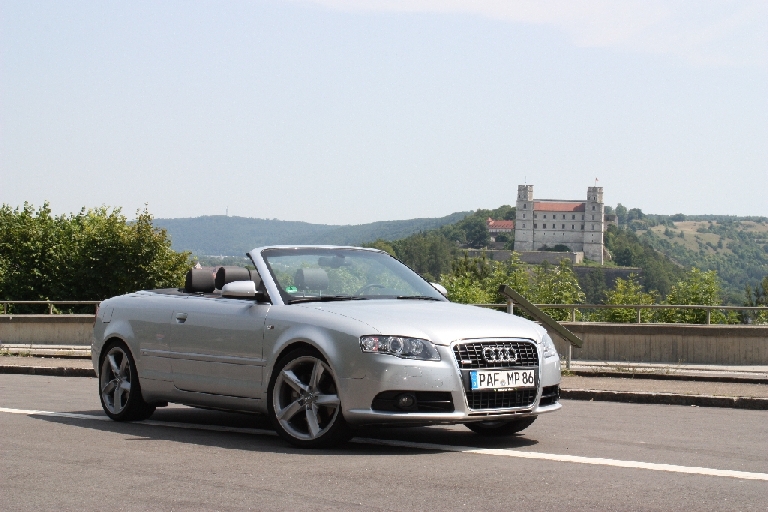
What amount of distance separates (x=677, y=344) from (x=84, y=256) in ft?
227

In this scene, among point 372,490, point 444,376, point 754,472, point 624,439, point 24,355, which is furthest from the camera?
point 24,355

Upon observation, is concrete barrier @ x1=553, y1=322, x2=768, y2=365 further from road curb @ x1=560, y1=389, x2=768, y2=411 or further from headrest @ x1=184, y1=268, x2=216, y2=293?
headrest @ x1=184, y1=268, x2=216, y2=293

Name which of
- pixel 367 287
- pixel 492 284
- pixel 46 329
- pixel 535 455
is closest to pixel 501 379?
pixel 535 455

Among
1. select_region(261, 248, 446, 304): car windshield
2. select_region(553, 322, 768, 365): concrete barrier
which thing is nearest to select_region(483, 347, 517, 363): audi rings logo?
select_region(261, 248, 446, 304): car windshield

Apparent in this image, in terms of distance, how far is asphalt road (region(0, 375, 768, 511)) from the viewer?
6.01 metres

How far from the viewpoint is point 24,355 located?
22.8 metres

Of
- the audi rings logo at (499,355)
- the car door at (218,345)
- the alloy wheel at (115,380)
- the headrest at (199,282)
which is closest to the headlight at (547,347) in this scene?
the audi rings logo at (499,355)

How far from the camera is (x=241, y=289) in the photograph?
877cm

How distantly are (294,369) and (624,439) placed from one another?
258 cm

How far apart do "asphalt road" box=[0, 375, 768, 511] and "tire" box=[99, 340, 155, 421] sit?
22 centimetres

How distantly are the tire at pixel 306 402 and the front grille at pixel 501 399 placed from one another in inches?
34.2

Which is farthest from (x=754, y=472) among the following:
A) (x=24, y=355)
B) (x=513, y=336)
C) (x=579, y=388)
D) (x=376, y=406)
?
(x=24, y=355)

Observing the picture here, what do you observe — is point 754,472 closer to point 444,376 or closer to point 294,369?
point 444,376

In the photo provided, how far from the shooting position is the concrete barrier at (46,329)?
28.4 m
